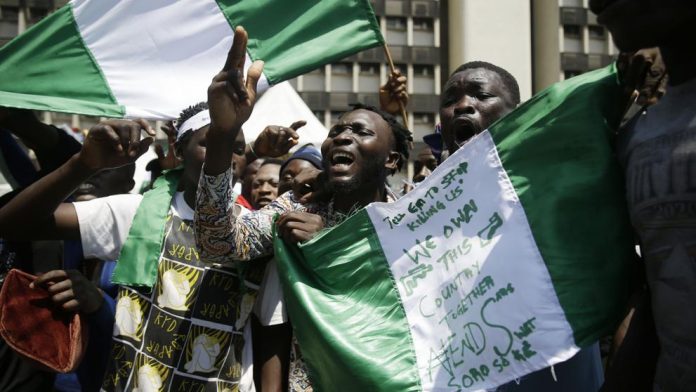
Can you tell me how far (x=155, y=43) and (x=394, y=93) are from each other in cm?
142

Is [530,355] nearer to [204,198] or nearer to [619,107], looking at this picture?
[619,107]

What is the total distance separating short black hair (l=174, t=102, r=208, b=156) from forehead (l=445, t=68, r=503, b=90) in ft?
3.75

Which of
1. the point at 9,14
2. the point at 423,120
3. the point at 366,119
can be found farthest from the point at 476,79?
the point at 423,120

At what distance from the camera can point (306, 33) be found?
4.05 m

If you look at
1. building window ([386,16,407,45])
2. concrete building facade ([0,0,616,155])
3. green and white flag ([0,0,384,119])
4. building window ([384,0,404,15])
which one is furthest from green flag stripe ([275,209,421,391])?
building window ([386,16,407,45])

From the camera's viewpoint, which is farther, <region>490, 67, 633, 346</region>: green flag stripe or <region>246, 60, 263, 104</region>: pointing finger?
<region>246, 60, 263, 104</region>: pointing finger

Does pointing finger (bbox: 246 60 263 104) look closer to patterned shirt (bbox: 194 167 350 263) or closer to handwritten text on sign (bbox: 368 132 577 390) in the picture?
patterned shirt (bbox: 194 167 350 263)

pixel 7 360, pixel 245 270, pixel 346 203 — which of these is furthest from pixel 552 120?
pixel 7 360

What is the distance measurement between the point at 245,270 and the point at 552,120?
140cm

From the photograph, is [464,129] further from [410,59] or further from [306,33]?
[410,59]

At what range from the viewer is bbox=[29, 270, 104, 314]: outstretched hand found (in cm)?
323

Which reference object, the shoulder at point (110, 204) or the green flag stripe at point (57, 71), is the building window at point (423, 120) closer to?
the green flag stripe at point (57, 71)

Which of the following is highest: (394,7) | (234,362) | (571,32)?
(234,362)

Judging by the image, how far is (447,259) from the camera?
104 inches
